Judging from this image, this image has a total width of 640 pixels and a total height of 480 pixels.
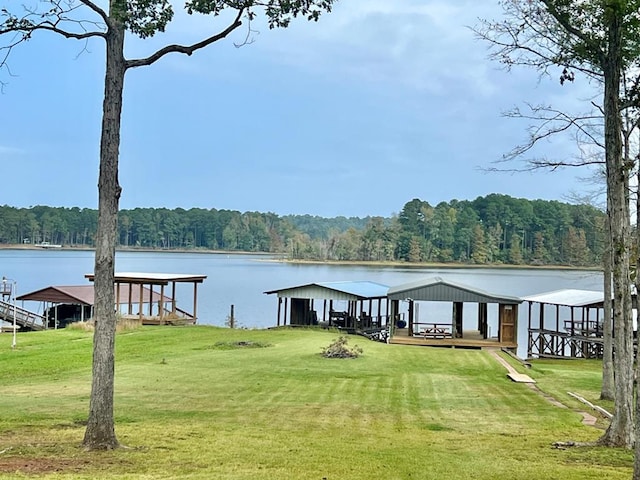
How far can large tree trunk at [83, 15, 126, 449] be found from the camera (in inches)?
311

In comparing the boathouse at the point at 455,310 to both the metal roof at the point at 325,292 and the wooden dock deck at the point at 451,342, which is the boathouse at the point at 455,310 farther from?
the metal roof at the point at 325,292

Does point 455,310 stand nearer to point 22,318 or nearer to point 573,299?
point 573,299

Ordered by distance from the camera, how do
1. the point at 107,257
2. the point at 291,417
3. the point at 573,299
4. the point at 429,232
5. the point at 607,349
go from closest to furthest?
the point at 107,257
the point at 291,417
the point at 607,349
the point at 573,299
the point at 429,232

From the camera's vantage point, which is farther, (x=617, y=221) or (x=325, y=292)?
(x=325, y=292)

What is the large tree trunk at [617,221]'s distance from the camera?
8773mm

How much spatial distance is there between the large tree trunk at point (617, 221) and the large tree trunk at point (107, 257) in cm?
625

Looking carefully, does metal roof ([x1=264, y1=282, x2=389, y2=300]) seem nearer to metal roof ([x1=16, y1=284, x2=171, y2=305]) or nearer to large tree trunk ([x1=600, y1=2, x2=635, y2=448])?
metal roof ([x1=16, y1=284, x2=171, y2=305])

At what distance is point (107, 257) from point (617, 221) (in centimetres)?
661

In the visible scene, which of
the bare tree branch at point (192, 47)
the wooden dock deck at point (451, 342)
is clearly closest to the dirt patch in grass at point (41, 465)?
the bare tree branch at point (192, 47)

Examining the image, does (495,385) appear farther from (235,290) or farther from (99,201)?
(235,290)

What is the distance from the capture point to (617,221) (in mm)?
8992

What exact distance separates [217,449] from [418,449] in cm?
254

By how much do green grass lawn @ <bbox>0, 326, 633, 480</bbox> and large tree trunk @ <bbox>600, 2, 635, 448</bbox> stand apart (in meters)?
1.00

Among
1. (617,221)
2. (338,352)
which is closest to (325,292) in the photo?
(338,352)
